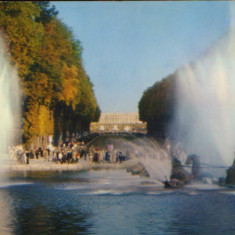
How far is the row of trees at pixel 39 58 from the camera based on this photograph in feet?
137

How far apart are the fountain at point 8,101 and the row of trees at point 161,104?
1115 inches

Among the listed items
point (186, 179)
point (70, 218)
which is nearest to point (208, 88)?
point (186, 179)

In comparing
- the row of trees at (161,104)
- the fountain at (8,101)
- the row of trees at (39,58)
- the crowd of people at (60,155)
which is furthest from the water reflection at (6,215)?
the row of trees at (161,104)

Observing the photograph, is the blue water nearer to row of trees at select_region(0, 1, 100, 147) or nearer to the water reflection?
the water reflection

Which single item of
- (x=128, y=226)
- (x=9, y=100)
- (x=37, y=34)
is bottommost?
(x=128, y=226)

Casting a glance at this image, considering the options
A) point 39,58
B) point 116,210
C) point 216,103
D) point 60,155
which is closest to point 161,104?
point 60,155

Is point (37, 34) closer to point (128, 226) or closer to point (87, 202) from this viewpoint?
point (87, 202)

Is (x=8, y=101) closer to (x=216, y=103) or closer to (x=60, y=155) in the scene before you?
(x=60, y=155)

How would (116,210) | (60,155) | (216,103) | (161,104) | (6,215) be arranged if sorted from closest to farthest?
(6,215), (116,210), (216,103), (60,155), (161,104)

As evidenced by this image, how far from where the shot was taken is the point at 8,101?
164 ft

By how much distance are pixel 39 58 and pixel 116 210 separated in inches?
1349

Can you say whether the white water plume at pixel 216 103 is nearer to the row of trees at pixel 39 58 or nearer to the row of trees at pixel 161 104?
the row of trees at pixel 39 58

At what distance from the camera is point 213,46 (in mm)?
43438

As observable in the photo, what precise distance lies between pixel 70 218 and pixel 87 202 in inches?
150
